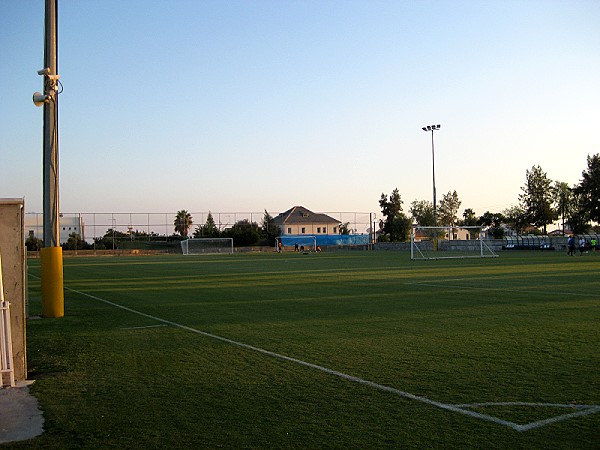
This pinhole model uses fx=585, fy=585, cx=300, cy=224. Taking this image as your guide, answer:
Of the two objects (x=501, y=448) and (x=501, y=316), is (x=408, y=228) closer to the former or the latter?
(x=501, y=316)

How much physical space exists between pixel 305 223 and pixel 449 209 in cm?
2883

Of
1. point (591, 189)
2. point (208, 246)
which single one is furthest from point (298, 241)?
point (591, 189)

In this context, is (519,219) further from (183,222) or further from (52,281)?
(52,281)

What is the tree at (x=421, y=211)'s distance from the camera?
123m

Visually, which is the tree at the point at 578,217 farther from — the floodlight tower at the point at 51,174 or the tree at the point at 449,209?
the floodlight tower at the point at 51,174

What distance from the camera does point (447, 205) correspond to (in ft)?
375

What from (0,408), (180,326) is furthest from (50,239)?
(0,408)

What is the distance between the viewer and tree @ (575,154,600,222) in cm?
7700

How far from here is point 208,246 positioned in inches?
3130

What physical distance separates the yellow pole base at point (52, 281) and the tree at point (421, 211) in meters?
112

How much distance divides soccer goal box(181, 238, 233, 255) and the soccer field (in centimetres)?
6381

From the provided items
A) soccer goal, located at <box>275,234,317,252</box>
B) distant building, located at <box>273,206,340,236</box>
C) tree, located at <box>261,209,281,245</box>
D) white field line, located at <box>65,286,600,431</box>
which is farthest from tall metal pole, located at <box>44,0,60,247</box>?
distant building, located at <box>273,206,340,236</box>

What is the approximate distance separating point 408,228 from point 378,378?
302 feet

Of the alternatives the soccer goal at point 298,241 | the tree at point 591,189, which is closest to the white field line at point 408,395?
the soccer goal at point 298,241
